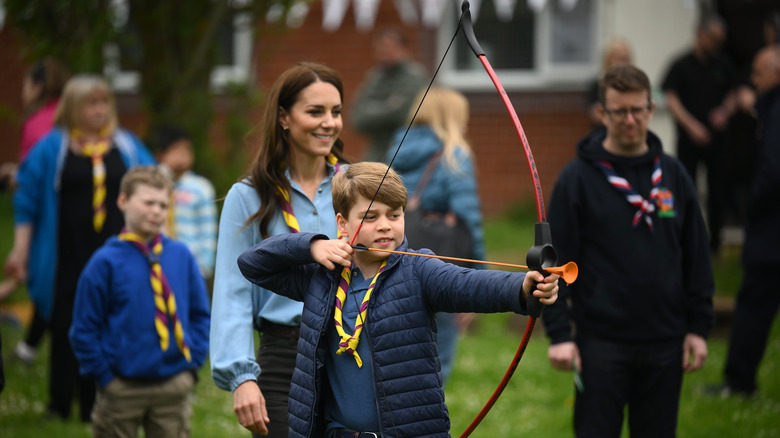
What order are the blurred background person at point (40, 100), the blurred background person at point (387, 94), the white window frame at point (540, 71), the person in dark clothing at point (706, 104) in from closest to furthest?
1. the blurred background person at point (40, 100)
2. the blurred background person at point (387, 94)
3. the person in dark clothing at point (706, 104)
4. the white window frame at point (540, 71)

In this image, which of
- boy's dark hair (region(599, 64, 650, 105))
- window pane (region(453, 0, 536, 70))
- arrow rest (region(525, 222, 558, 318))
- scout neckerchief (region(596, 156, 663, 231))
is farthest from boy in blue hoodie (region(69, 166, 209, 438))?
window pane (region(453, 0, 536, 70))

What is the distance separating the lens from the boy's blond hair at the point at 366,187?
3088 millimetres

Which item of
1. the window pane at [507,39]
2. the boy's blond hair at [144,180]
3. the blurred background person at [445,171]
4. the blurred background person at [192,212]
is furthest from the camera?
the window pane at [507,39]

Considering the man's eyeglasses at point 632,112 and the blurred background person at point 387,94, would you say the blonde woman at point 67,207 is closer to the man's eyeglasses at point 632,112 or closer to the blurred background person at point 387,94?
the blurred background person at point 387,94

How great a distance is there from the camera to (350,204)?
3164mm

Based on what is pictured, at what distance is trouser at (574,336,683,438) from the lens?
423 centimetres

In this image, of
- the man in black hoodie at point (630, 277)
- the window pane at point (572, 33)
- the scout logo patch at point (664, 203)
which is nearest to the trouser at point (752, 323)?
the man in black hoodie at point (630, 277)

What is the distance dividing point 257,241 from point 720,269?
7462mm

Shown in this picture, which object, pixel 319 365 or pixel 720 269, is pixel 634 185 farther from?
pixel 720 269

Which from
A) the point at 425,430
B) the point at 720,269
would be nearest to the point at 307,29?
the point at 720,269

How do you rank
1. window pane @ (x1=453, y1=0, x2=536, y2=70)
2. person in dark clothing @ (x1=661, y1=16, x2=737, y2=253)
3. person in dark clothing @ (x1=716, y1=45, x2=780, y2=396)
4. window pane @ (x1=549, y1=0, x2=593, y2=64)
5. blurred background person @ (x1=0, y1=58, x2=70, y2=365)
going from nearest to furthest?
person in dark clothing @ (x1=716, y1=45, x2=780, y2=396) → blurred background person @ (x1=0, y1=58, x2=70, y2=365) → person in dark clothing @ (x1=661, y1=16, x2=737, y2=253) → window pane @ (x1=549, y1=0, x2=593, y2=64) → window pane @ (x1=453, y1=0, x2=536, y2=70)

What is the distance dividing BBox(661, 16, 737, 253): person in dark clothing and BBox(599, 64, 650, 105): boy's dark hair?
19.7 ft

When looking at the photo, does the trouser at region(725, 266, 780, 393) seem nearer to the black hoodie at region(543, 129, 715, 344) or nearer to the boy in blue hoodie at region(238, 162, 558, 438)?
the black hoodie at region(543, 129, 715, 344)

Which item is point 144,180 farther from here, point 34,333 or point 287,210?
point 34,333
